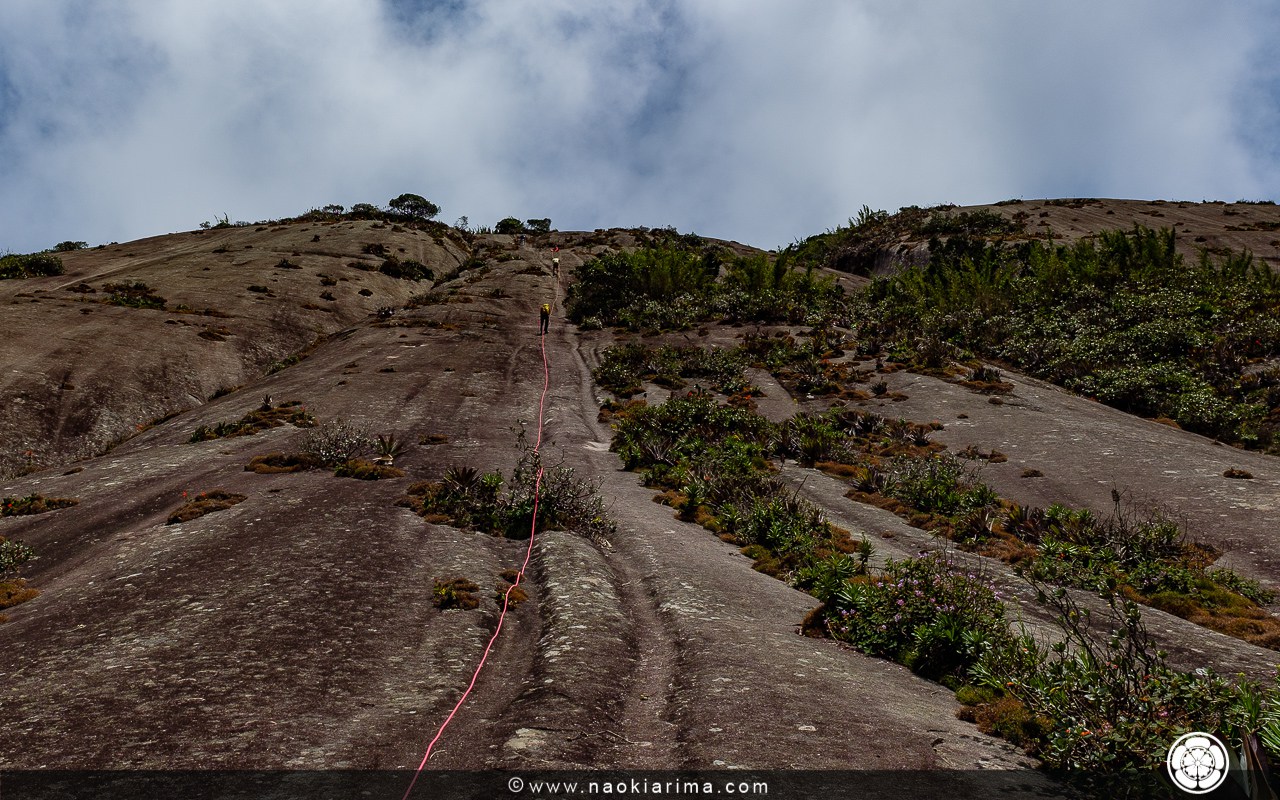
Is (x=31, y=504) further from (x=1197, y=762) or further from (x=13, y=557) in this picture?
(x=1197, y=762)

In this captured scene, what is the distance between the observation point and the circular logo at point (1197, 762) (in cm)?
419

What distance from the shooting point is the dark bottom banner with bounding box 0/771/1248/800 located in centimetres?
471

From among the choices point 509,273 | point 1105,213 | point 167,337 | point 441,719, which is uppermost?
point 1105,213

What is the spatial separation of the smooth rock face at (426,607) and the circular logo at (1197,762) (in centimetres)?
91

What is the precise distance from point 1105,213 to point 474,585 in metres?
A: 72.4

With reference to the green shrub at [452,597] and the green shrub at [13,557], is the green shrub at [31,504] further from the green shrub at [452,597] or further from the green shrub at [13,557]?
the green shrub at [452,597]

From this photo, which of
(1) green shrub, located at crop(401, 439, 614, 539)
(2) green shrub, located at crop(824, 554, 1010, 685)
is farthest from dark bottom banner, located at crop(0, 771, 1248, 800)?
(1) green shrub, located at crop(401, 439, 614, 539)

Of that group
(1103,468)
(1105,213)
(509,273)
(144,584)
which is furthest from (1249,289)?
(509,273)

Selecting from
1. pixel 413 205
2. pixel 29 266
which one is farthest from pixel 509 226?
pixel 29 266

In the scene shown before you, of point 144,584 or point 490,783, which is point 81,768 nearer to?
point 490,783

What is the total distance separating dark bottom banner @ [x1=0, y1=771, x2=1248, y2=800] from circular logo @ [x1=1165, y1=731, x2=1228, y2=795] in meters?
0.22

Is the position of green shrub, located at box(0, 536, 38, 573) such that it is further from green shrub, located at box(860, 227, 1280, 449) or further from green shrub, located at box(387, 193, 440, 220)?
green shrub, located at box(387, 193, 440, 220)

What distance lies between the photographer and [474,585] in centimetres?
966

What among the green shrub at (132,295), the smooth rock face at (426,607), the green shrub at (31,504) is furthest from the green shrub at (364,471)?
the green shrub at (132,295)
